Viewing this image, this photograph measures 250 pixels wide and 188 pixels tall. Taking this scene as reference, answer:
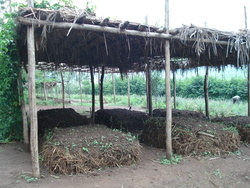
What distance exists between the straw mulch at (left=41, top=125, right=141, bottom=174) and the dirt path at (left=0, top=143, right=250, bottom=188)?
0.54ft

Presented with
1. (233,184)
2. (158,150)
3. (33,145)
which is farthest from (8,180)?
(233,184)

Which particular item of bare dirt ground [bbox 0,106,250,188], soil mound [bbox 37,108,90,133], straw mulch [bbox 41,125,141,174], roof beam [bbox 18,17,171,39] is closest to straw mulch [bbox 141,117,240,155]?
bare dirt ground [bbox 0,106,250,188]

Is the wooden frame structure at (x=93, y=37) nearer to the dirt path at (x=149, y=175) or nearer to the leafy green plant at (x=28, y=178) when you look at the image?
the leafy green plant at (x=28, y=178)

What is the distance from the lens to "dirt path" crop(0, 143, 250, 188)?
3.75 m

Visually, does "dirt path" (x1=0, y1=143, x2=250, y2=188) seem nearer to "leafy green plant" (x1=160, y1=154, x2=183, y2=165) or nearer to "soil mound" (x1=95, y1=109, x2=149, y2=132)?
"leafy green plant" (x1=160, y1=154, x2=183, y2=165)

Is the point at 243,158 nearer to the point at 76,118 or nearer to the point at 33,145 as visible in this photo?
the point at 33,145

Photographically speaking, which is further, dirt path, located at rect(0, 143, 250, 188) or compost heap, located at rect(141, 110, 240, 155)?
compost heap, located at rect(141, 110, 240, 155)

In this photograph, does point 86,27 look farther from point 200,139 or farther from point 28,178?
point 200,139

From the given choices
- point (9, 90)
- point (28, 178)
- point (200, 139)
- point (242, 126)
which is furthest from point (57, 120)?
point (242, 126)

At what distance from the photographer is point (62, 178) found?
389cm

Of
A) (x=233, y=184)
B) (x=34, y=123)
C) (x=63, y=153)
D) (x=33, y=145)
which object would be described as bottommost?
(x=233, y=184)

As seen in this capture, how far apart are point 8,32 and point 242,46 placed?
615 cm

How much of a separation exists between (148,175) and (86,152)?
133 centimetres

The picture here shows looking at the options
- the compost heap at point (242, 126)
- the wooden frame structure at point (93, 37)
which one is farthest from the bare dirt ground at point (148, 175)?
the compost heap at point (242, 126)
